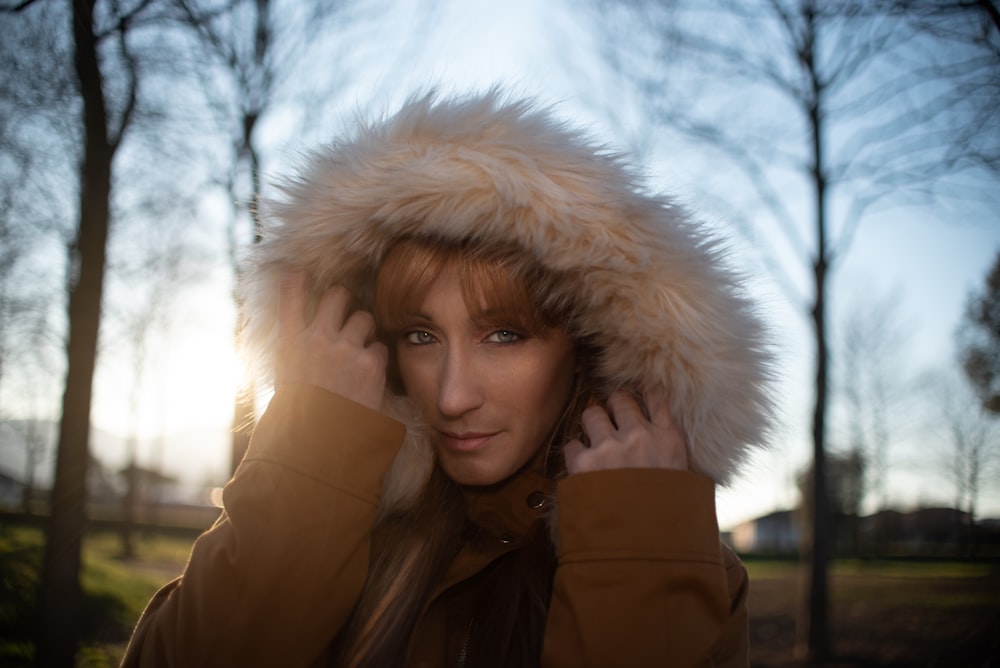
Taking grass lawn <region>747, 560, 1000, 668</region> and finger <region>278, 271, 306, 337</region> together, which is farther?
grass lawn <region>747, 560, 1000, 668</region>

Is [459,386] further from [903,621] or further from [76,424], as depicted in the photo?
[903,621]

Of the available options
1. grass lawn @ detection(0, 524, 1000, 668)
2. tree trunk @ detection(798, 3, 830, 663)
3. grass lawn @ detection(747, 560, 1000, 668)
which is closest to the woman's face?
grass lawn @ detection(0, 524, 1000, 668)

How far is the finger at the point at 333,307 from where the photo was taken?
1.81 m

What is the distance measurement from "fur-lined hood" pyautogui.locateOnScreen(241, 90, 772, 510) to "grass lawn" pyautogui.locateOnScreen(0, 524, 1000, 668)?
17.3 feet

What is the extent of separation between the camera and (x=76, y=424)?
407 centimetres

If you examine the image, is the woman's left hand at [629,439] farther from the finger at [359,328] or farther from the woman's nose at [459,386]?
the finger at [359,328]

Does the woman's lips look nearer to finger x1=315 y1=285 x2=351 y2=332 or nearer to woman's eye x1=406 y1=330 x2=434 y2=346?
woman's eye x1=406 y1=330 x2=434 y2=346

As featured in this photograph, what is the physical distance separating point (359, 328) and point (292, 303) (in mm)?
193

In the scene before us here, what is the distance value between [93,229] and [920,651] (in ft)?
29.4

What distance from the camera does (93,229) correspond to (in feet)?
13.6

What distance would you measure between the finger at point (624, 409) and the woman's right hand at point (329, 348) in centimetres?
58

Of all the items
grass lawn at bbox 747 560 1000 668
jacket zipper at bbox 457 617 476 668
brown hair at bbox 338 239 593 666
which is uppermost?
brown hair at bbox 338 239 593 666

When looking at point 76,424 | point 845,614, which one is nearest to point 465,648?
point 76,424

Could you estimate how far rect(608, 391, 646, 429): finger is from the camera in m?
1.74
